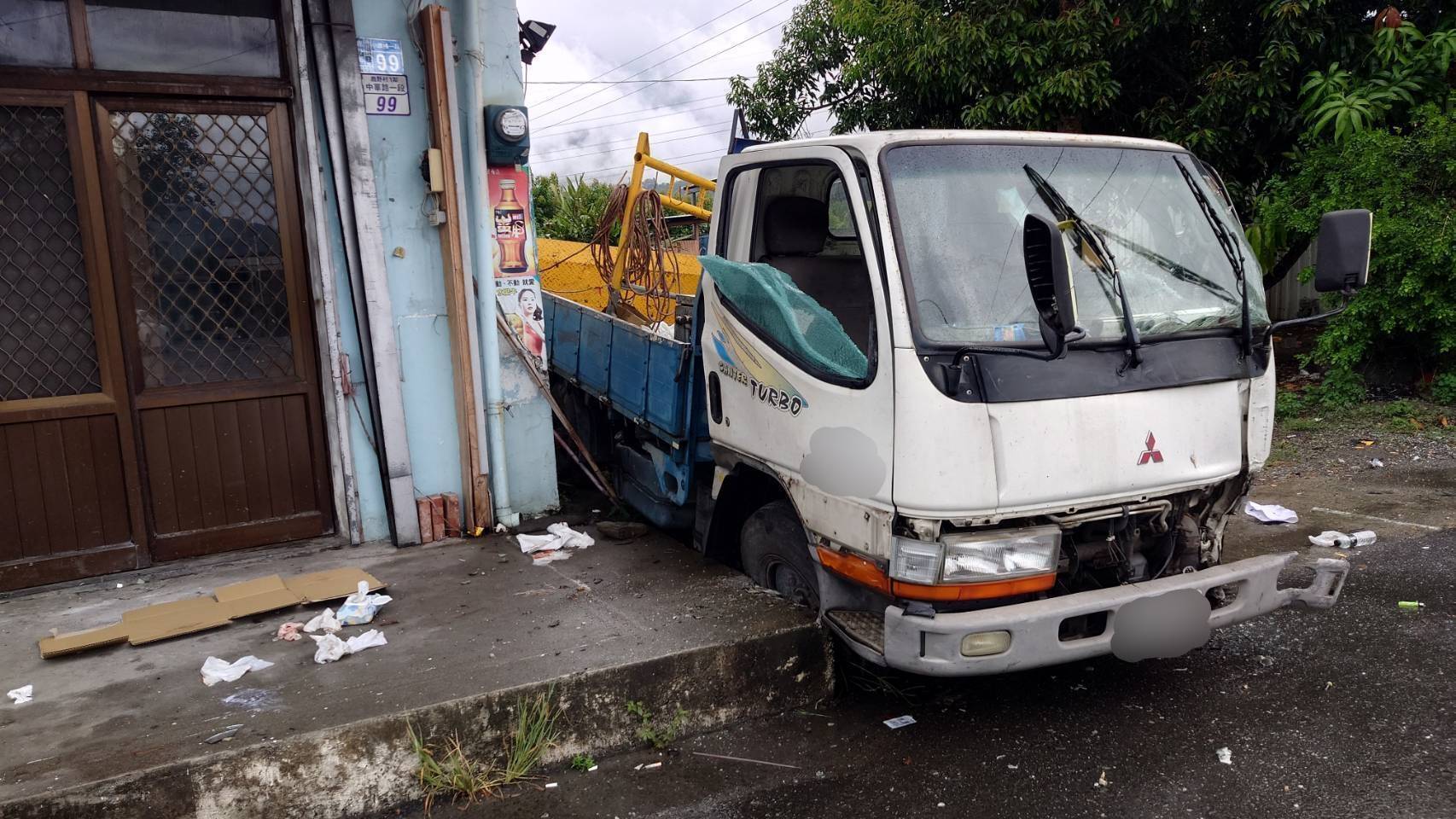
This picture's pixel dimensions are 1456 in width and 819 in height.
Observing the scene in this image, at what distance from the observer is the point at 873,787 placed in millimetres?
3338

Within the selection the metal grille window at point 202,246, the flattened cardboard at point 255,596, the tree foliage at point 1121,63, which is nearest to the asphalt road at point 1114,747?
the flattened cardboard at point 255,596

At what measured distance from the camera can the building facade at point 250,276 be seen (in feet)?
15.1

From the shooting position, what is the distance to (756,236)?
173 inches

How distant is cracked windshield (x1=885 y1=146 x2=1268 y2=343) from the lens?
3.38 meters

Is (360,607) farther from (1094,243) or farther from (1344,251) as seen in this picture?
(1344,251)

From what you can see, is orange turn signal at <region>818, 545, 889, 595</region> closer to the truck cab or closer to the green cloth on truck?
the truck cab

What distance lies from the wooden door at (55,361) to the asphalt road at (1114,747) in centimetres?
280

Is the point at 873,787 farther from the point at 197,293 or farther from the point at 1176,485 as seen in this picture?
the point at 197,293

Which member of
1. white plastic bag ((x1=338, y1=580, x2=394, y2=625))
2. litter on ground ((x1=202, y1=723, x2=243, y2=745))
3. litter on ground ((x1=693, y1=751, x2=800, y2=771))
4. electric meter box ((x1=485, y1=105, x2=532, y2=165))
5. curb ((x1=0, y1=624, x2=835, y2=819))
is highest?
electric meter box ((x1=485, y1=105, x2=532, y2=165))

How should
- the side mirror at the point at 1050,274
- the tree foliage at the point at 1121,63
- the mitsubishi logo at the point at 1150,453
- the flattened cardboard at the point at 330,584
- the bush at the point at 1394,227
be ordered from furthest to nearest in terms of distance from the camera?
the tree foliage at the point at 1121,63, the bush at the point at 1394,227, the flattened cardboard at the point at 330,584, the mitsubishi logo at the point at 1150,453, the side mirror at the point at 1050,274

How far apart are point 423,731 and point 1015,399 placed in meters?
2.27

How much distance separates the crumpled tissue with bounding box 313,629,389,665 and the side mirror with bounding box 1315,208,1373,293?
389 centimetres

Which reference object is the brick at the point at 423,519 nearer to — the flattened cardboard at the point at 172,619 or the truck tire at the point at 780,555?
the flattened cardboard at the point at 172,619

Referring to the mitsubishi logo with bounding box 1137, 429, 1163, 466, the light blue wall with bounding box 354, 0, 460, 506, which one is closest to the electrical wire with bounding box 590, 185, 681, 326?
the light blue wall with bounding box 354, 0, 460, 506
